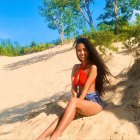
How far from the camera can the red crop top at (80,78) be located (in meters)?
5.76

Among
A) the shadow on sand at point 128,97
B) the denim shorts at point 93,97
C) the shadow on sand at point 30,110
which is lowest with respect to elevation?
the shadow on sand at point 30,110

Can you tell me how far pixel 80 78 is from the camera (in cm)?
581

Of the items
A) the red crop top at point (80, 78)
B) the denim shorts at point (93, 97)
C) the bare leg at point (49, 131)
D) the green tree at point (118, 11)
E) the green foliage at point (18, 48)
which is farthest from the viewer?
the green foliage at point (18, 48)

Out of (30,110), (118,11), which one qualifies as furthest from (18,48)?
(30,110)

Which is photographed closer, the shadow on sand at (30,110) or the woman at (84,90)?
the woman at (84,90)

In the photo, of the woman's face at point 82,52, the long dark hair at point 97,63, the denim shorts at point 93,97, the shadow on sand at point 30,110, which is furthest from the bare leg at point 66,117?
the shadow on sand at point 30,110

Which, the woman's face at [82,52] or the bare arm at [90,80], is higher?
the woman's face at [82,52]

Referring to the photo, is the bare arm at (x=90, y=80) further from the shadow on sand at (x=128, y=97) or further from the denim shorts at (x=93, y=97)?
the shadow on sand at (x=128, y=97)

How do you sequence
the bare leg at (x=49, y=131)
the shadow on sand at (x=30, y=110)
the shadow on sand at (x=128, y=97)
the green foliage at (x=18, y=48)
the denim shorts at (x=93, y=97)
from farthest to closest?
the green foliage at (x=18, y=48), the shadow on sand at (x=30, y=110), the denim shorts at (x=93, y=97), the shadow on sand at (x=128, y=97), the bare leg at (x=49, y=131)

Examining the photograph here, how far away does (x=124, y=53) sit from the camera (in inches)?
571

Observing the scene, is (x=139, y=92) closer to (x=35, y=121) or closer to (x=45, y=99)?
(x=35, y=121)

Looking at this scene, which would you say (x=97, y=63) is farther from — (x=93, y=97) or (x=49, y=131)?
(x=49, y=131)

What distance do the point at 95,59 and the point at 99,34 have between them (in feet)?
→ 30.1

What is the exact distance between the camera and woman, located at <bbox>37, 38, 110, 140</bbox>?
531 centimetres
